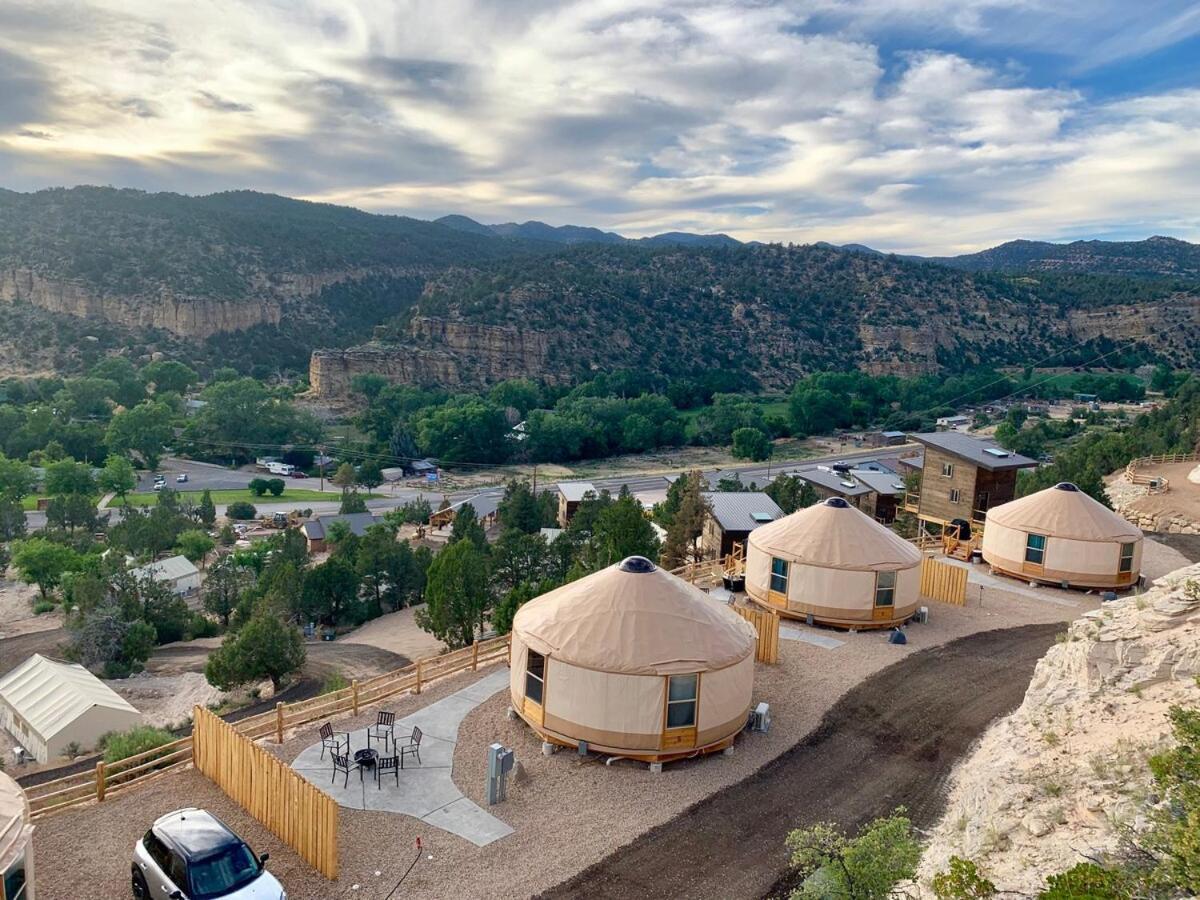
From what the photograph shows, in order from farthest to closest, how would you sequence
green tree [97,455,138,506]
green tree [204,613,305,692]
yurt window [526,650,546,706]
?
green tree [97,455,138,506], green tree [204,613,305,692], yurt window [526,650,546,706]

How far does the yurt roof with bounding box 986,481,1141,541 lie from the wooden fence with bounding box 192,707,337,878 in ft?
63.7

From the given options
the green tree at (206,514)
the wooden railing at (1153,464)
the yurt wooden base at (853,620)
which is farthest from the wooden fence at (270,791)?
the green tree at (206,514)

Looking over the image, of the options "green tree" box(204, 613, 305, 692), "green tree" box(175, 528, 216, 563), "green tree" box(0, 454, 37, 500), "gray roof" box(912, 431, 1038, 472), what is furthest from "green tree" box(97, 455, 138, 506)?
"gray roof" box(912, 431, 1038, 472)

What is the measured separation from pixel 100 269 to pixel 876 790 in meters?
115

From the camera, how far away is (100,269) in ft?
338

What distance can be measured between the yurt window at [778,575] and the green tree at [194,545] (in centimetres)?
3382

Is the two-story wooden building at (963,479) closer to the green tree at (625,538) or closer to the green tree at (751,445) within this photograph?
the green tree at (625,538)

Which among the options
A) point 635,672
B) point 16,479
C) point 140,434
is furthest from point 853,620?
point 140,434

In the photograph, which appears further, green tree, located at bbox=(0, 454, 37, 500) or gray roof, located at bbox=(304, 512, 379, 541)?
green tree, located at bbox=(0, 454, 37, 500)

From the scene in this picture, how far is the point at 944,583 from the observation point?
2136 cm

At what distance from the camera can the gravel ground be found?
9695 mm

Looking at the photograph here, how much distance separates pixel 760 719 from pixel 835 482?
118 feet

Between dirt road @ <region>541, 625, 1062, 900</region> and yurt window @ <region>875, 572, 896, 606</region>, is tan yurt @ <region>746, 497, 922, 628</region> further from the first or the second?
dirt road @ <region>541, 625, 1062, 900</region>

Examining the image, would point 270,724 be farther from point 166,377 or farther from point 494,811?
point 166,377
